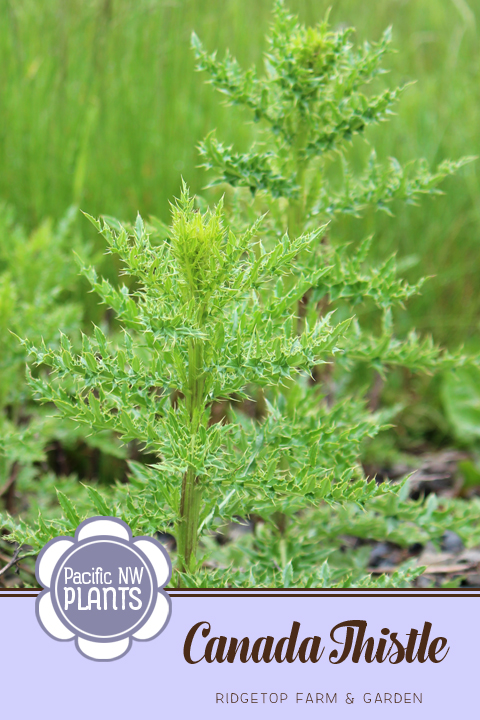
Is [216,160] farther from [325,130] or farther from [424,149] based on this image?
[424,149]

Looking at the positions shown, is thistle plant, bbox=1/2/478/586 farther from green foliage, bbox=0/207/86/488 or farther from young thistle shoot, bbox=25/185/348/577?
green foliage, bbox=0/207/86/488

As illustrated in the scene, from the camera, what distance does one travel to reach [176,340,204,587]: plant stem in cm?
135

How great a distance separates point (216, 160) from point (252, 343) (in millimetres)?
532

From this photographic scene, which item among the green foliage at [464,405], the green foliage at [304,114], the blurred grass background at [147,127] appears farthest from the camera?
the blurred grass background at [147,127]

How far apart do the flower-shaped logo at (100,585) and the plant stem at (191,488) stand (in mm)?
85

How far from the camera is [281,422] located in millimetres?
1501

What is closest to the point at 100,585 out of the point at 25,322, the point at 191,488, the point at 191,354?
the point at 191,488

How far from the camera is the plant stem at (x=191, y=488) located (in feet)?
4.42

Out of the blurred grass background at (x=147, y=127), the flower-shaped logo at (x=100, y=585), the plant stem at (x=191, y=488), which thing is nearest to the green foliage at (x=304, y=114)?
the plant stem at (x=191, y=488)

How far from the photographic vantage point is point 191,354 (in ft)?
4.41

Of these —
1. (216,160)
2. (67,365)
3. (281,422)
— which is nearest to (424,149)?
(216,160)

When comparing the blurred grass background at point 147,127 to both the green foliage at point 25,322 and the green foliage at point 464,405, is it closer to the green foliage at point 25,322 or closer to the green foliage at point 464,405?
the green foliage at point 464,405

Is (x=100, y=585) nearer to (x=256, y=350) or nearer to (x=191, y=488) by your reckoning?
(x=191, y=488)

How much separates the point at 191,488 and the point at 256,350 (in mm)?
328
